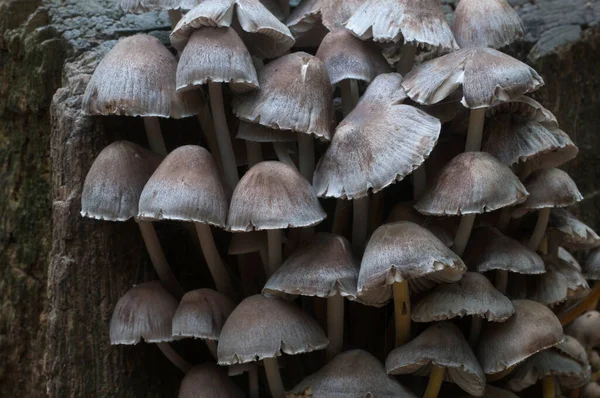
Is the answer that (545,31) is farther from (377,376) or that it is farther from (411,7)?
(377,376)

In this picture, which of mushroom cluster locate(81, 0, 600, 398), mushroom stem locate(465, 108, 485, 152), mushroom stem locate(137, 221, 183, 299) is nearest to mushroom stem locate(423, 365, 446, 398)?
mushroom cluster locate(81, 0, 600, 398)

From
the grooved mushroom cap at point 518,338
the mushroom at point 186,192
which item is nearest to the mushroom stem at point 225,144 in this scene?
the mushroom at point 186,192

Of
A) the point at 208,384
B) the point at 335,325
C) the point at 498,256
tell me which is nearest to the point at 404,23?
the point at 498,256

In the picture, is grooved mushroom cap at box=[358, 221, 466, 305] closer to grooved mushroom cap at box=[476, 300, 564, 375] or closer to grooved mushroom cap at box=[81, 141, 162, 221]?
grooved mushroom cap at box=[476, 300, 564, 375]

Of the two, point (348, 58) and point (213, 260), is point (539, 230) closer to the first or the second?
point (348, 58)

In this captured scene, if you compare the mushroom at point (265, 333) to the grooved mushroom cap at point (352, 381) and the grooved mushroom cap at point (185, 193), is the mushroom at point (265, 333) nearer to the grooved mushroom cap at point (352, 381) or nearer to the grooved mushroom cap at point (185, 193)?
the grooved mushroom cap at point (352, 381)

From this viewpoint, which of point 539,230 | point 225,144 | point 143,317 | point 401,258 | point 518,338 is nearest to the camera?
point 401,258
